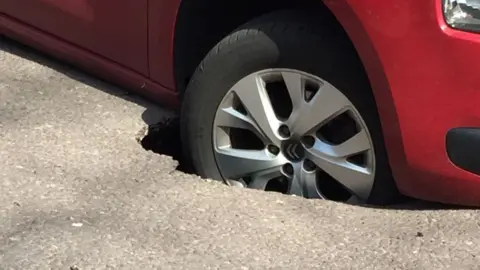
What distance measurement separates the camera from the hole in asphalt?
4.39 meters

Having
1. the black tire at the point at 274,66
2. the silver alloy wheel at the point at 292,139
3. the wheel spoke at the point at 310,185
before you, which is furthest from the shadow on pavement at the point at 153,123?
the wheel spoke at the point at 310,185

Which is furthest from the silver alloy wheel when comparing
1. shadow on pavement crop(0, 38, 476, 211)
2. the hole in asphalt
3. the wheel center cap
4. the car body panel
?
the hole in asphalt

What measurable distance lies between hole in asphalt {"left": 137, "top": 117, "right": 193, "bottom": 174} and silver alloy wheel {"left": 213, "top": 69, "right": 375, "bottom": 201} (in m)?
0.52

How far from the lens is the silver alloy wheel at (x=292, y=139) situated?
3549mm

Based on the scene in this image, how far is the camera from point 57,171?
393cm

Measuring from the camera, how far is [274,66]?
3.64 meters

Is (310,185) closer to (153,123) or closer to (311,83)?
(311,83)

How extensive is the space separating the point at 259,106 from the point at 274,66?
0.60 ft

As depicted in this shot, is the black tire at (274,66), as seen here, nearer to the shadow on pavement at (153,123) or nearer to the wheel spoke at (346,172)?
the wheel spoke at (346,172)

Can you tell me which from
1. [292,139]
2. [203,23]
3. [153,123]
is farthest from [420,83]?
[153,123]

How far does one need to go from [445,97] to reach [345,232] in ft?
2.12

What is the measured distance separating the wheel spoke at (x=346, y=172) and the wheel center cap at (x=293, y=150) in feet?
0.14

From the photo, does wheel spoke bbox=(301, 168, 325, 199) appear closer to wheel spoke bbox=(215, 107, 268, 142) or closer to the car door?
wheel spoke bbox=(215, 107, 268, 142)

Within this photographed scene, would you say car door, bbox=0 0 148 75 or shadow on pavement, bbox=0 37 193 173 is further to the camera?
shadow on pavement, bbox=0 37 193 173
